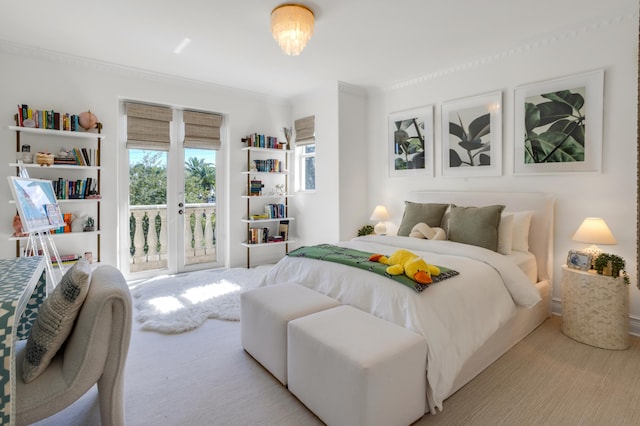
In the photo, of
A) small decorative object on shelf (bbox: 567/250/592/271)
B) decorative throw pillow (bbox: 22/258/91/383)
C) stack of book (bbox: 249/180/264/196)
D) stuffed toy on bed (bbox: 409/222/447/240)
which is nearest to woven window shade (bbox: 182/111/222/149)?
stack of book (bbox: 249/180/264/196)

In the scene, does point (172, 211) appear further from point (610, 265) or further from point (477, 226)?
point (610, 265)

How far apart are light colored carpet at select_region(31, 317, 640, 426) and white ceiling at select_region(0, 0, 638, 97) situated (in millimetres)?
2712

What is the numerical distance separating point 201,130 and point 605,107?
15.0ft

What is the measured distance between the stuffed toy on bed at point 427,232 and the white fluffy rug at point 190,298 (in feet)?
6.37

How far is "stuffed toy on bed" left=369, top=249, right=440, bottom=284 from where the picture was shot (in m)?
1.94

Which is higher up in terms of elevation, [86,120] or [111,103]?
[111,103]

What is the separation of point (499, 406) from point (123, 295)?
2.00m

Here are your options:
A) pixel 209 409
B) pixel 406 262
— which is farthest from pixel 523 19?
pixel 209 409

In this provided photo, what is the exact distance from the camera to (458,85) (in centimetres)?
381

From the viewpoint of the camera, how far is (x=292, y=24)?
8.57 ft

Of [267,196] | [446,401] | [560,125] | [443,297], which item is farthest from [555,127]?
[267,196]

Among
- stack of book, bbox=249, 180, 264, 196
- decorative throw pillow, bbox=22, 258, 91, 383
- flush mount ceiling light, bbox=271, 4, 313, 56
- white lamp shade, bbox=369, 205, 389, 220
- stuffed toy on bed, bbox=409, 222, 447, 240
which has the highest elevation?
flush mount ceiling light, bbox=271, 4, 313, 56

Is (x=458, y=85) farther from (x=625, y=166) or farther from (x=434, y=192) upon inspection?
(x=625, y=166)

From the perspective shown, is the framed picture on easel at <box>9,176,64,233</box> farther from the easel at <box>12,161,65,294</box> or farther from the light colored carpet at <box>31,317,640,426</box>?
the light colored carpet at <box>31,317,640,426</box>
